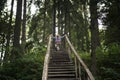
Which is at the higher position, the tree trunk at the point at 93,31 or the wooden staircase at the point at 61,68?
the tree trunk at the point at 93,31

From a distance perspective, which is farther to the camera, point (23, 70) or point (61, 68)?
point (23, 70)

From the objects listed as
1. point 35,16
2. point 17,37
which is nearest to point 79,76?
point 17,37

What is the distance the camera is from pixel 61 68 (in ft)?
41.1

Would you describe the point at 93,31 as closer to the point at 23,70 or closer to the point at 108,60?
the point at 108,60

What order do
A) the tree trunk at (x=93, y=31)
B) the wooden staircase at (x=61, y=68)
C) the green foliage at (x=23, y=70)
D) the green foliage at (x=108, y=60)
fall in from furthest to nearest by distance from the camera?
1. the green foliage at (x=23, y=70)
2. the green foliage at (x=108, y=60)
3. the wooden staircase at (x=61, y=68)
4. the tree trunk at (x=93, y=31)

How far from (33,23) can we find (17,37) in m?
9.82

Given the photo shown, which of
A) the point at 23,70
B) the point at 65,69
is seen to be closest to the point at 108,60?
the point at 65,69

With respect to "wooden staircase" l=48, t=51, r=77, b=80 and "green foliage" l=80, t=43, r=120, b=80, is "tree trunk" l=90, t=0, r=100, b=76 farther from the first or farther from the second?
"wooden staircase" l=48, t=51, r=77, b=80

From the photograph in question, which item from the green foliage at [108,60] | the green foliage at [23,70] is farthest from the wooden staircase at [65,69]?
the green foliage at [108,60]

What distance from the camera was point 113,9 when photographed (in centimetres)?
1132

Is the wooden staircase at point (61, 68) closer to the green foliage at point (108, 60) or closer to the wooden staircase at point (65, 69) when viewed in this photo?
the wooden staircase at point (65, 69)

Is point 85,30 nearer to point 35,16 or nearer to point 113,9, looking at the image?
point 35,16

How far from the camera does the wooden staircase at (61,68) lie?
1121 centimetres

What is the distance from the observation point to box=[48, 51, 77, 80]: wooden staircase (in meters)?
11.2
